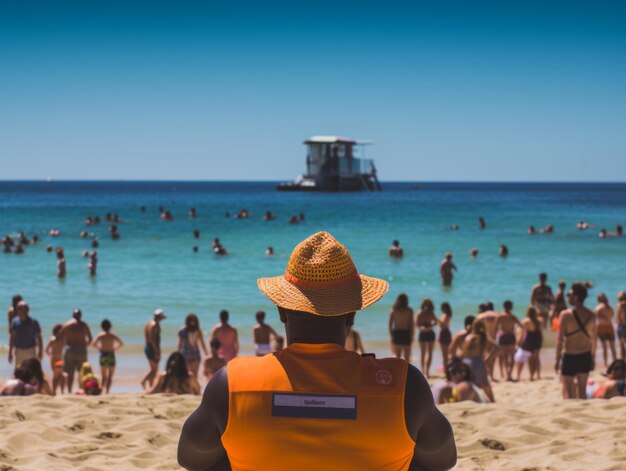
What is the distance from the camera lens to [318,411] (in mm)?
1711

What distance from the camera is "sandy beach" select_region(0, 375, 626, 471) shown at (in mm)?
4289

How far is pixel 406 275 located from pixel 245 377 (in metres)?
20.5

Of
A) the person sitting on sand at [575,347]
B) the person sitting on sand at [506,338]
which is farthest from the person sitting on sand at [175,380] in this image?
the person sitting on sand at [506,338]

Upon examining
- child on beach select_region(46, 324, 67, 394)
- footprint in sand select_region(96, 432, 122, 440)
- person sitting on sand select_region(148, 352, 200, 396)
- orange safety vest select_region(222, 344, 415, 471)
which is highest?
orange safety vest select_region(222, 344, 415, 471)

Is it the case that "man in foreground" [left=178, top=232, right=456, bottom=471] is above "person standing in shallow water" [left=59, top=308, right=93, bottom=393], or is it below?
above

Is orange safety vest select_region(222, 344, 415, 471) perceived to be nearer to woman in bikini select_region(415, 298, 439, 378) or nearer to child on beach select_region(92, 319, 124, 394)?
child on beach select_region(92, 319, 124, 394)

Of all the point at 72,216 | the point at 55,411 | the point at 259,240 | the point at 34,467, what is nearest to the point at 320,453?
the point at 34,467

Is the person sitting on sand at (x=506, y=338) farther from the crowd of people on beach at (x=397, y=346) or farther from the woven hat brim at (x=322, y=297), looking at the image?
the woven hat brim at (x=322, y=297)

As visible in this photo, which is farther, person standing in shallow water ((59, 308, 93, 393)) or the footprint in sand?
person standing in shallow water ((59, 308, 93, 393))

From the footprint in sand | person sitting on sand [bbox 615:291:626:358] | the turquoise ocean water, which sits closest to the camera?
the footprint in sand

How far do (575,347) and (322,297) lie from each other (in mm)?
6078

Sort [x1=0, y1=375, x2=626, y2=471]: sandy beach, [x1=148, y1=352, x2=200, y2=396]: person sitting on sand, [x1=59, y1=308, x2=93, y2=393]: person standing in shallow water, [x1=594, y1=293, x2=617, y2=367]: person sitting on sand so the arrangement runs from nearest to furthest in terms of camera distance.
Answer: [x1=0, y1=375, x2=626, y2=471]: sandy beach → [x1=148, y1=352, x2=200, y2=396]: person sitting on sand → [x1=59, y1=308, x2=93, y2=393]: person standing in shallow water → [x1=594, y1=293, x2=617, y2=367]: person sitting on sand

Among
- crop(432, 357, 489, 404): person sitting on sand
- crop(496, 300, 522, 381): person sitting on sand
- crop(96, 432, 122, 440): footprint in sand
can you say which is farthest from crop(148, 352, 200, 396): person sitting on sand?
crop(496, 300, 522, 381): person sitting on sand

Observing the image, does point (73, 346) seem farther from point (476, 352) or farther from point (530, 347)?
point (530, 347)
